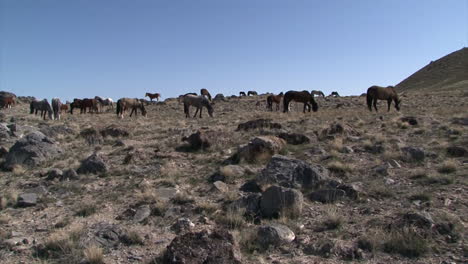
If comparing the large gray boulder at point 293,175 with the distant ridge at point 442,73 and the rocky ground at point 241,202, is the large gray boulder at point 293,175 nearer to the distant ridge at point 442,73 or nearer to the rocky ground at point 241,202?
the rocky ground at point 241,202

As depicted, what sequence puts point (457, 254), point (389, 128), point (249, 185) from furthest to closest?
point (389, 128) < point (249, 185) < point (457, 254)

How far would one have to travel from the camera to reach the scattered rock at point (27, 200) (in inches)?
309

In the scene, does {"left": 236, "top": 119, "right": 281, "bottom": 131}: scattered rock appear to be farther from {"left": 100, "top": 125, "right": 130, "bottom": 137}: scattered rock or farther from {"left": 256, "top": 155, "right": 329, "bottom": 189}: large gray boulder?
{"left": 256, "top": 155, "right": 329, "bottom": 189}: large gray boulder

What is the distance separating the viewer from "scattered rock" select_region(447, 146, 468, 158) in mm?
9898

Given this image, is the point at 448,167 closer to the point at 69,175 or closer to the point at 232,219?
the point at 232,219

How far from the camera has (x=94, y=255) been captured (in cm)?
515

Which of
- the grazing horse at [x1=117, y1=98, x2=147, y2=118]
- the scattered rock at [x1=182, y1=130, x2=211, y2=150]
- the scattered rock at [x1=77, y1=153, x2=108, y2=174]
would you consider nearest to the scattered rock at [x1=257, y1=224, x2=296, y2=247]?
the scattered rock at [x1=77, y1=153, x2=108, y2=174]

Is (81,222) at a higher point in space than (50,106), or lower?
lower

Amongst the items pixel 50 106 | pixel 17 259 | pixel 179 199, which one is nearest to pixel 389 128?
pixel 179 199

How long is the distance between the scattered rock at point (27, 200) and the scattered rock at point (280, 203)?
479 centimetres

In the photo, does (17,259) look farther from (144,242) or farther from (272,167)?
(272,167)

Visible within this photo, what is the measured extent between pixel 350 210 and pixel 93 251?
4328mm

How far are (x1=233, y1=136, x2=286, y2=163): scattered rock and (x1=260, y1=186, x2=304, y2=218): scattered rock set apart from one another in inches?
137

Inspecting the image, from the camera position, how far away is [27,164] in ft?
36.5
